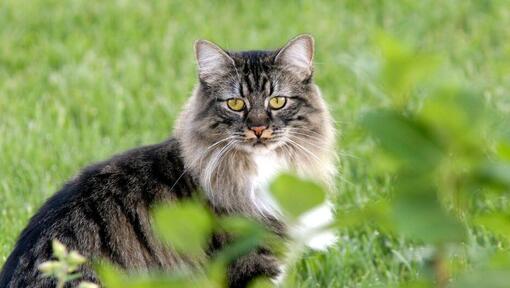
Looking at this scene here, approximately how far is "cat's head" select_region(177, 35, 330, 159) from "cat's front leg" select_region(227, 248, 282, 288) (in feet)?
1.76

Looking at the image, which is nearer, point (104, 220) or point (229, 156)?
point (104, 220)

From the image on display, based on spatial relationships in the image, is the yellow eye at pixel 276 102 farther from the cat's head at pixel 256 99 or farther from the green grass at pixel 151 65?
the green grass at pixel 151 65

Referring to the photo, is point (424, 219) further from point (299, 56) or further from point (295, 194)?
point (299, 56)

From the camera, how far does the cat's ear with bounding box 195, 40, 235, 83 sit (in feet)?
13.4

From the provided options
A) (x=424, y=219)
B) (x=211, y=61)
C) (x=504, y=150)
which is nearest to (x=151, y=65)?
(x=211, y=61)

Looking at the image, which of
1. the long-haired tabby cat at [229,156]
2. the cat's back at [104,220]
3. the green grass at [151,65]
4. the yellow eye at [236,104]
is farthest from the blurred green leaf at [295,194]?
the green grass at [151,65]

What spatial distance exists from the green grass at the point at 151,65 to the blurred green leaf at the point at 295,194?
11.2 feet

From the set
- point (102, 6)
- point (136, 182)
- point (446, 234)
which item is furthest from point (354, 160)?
point (446, 234)

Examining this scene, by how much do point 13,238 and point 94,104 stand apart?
189 centimetres

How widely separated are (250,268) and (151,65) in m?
3.53

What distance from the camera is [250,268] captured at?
362 centimetres

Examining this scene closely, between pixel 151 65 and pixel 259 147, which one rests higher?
pixel 259 147

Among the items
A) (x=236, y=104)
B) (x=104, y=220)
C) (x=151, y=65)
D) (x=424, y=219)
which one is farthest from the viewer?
(x=151, y=65)

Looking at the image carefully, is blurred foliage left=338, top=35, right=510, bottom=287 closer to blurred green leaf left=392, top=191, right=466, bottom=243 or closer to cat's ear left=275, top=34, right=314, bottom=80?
blurred green leaf left=392, top=191, right=466, bottom=243
